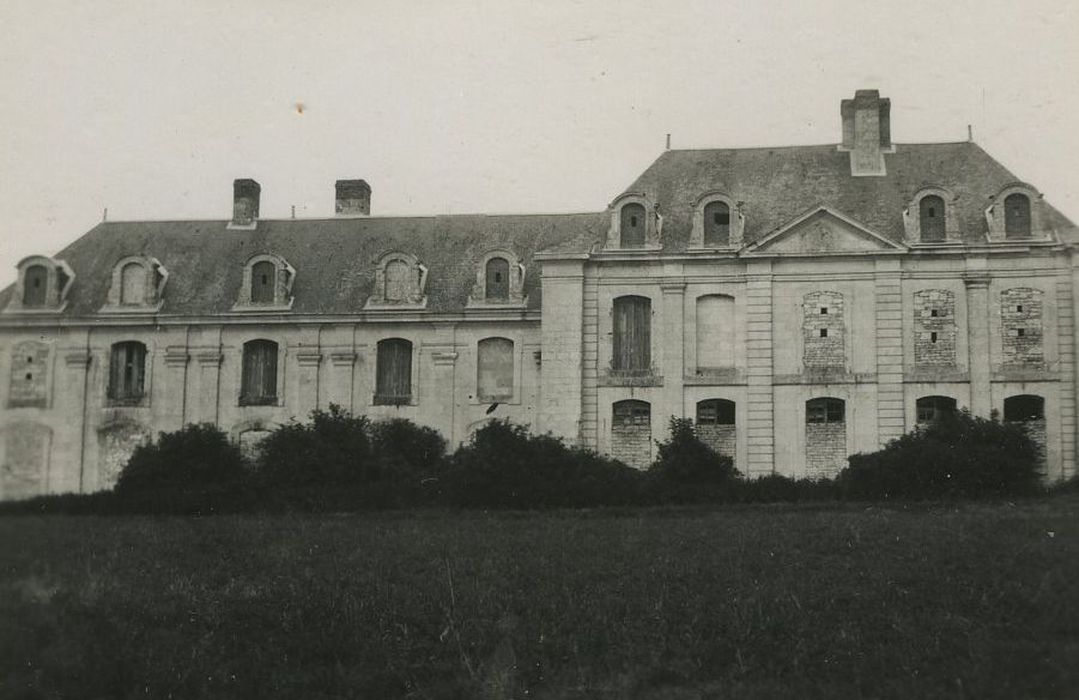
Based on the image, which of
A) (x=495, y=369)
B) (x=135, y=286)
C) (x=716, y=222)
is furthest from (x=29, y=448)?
(x=716, y=222)

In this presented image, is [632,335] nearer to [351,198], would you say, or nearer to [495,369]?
[495,369]

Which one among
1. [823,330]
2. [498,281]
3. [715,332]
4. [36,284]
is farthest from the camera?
[36,284]

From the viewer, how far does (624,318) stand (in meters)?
31.0

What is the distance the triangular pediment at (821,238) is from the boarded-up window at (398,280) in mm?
10156

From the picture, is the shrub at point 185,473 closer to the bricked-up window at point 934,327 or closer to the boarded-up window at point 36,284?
the boarded-up window at point 36,284

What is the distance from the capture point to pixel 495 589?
13.9 m

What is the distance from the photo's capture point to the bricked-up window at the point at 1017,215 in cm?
2942

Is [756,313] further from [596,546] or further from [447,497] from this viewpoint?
[596,546]

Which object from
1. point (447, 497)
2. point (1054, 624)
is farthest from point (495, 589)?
point (447, 497)

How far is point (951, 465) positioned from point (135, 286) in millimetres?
23966

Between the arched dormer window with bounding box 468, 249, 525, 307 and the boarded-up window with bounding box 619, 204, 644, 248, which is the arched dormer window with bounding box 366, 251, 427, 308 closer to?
the arched dormer window with bounding box 468, 249, 525, 307

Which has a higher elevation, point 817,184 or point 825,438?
point 817,184

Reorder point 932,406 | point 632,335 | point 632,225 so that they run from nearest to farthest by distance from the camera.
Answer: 1. point 932,406
2. point 632,335
3. point 632,225

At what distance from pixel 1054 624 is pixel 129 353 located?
28.7m
